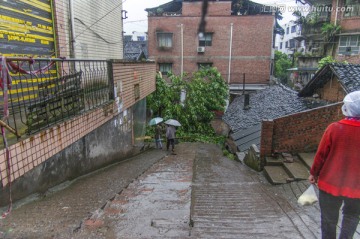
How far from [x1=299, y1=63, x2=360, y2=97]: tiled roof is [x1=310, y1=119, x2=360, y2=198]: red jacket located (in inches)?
287

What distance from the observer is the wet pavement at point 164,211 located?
11.6ft

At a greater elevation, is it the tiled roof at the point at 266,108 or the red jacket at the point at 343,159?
the red jacket at the point at 343,159

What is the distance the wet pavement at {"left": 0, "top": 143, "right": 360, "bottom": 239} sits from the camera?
3525 millimetres

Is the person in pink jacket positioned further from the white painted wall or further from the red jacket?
the white painted wall

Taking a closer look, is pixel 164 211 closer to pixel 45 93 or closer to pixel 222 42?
pixel 45 93

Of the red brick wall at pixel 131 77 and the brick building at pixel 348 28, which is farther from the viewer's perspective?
the brick building at pixel 348 28

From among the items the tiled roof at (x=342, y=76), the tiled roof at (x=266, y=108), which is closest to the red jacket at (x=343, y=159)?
the tiled roof at (x=342, y=76)

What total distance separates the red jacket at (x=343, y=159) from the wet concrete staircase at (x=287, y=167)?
3.72 m

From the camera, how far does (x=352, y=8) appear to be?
22.6 m

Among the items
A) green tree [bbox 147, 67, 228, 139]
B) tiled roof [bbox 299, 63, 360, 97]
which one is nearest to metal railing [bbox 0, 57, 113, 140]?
tiled roof [bbox 299, 63, 360, 97]

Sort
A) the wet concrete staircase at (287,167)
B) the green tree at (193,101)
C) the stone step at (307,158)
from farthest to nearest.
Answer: the green tree at (193,101)
the stone step at (307,158)
the wet concrete staircase at (287,167)

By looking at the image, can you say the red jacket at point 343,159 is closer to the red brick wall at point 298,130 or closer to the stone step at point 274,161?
the stone step at point 274,161

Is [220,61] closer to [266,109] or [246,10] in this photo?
[246,10]

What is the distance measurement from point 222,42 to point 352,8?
1166 cm
